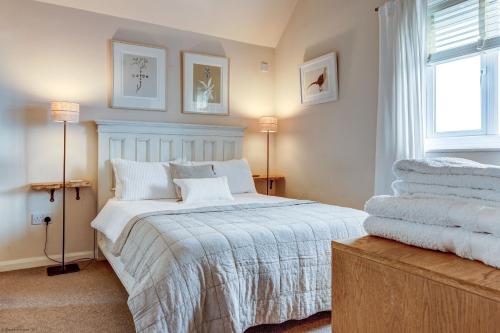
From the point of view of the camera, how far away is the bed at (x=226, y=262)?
1504 millimetres

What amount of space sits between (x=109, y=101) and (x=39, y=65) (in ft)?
2.13

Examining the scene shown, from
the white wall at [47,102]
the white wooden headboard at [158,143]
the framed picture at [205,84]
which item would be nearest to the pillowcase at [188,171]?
the white wooden headboard at [158,143]

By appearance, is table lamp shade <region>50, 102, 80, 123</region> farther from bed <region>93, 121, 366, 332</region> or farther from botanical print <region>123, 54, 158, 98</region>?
bed <region>93, 121, 366, 332</region>

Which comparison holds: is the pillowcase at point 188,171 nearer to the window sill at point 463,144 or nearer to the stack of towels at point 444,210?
the window sill at point 463,144

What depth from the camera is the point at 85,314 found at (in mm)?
2119

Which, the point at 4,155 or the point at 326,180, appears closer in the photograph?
the point at 4,155

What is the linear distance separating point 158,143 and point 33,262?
156cm

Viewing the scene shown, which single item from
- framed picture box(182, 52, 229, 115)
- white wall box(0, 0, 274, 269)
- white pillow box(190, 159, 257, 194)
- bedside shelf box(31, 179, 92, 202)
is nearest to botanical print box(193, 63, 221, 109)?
framed picture box(182, 52, 229, 115)

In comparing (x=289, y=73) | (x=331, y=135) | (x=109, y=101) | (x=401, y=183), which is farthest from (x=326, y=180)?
(x=401, y=183)

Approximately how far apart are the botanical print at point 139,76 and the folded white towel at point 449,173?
311cm

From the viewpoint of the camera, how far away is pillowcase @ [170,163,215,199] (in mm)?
3104

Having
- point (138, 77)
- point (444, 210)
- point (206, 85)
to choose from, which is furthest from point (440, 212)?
point (206, 85)

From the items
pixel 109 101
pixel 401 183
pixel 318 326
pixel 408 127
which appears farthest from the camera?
pixel 109 101

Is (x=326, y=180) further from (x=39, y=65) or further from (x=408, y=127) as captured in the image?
(x=39, y=65)
